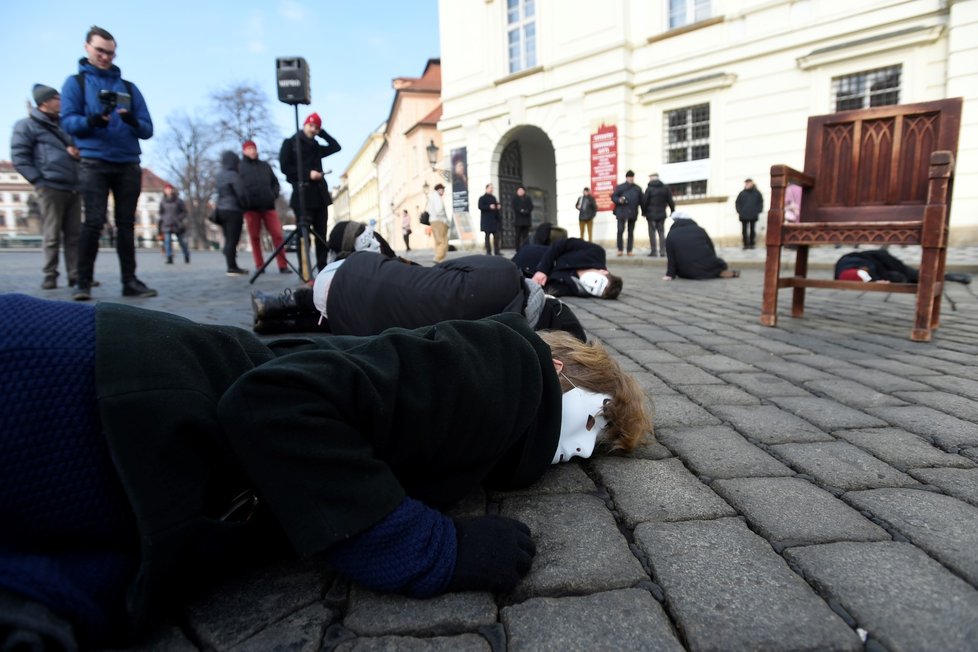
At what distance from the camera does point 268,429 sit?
104 cm

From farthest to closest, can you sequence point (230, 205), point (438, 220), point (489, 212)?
point (489, 212) → point (438, 220) → point (230, 205)

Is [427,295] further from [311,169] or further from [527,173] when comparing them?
[527,173]

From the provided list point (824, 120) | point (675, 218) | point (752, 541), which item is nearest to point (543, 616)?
point (752, 541)

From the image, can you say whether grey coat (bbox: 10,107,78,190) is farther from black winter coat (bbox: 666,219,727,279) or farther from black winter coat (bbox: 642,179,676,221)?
black winter coat (bbox: 642,179,676,221)

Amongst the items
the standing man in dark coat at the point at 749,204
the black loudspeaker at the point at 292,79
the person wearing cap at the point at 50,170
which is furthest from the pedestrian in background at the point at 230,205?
the standing man in dark coat at the point at 749,204

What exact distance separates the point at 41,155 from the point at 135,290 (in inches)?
72.1

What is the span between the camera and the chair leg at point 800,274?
4.37 metres

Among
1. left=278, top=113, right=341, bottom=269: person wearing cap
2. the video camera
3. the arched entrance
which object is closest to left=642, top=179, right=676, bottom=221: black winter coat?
the arched entrance

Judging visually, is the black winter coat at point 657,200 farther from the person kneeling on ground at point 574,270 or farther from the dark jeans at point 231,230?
the dark jeans at point 231,230

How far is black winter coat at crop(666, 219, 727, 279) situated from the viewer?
325 inches

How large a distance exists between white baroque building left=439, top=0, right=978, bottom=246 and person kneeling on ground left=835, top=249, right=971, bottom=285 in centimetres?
714

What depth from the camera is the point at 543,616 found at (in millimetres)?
1057

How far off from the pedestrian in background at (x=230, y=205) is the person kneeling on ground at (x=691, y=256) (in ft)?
19.0

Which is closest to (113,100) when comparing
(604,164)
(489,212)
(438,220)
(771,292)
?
(771,292)
